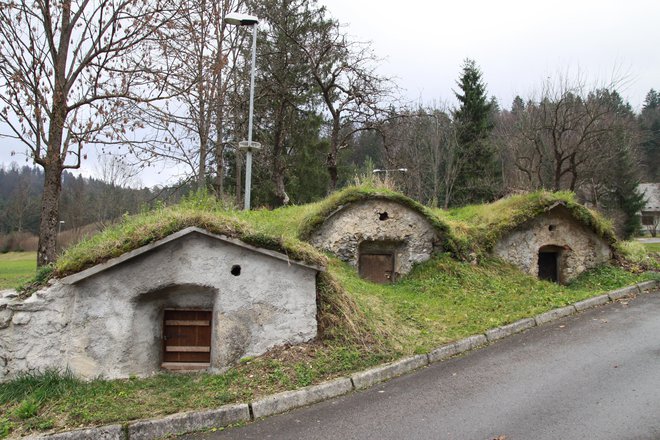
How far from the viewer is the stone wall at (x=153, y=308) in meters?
5.62

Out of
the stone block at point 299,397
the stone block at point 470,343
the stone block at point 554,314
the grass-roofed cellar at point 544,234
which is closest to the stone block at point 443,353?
the stone block at point 470,343

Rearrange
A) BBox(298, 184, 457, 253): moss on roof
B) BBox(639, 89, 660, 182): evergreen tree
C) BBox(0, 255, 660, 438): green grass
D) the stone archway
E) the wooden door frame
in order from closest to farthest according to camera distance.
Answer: BBox(0, 255, 660, 438): green grass, the wooden door frame, BBox(298, 184, 457, 253): moss on roof, the stone archway, BBox(639, 89, 660, 182): evergreen tree

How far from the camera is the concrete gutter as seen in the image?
4.72 meters

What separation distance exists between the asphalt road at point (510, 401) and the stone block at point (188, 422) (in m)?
→ 0.16

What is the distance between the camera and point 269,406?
530 cm

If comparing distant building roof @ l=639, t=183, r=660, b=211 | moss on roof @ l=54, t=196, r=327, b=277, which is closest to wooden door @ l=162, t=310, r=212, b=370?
moss on roof @ l=54, t=196, r=327, b=277

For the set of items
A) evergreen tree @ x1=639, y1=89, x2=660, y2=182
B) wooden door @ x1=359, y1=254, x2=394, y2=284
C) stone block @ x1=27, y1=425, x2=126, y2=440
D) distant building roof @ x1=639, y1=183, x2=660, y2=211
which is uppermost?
evergreen tree @ x1=639, y1=89, x2=660, y2=182

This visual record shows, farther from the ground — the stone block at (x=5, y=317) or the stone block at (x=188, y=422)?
the stone block at (x=5, y=317)

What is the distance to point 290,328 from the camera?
6.46 meters

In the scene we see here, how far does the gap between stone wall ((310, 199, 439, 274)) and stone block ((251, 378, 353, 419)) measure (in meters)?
5.67

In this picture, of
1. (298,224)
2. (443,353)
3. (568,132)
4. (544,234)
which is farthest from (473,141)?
(443,353)

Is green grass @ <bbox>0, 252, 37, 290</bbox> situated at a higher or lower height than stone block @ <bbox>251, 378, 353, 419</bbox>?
higher

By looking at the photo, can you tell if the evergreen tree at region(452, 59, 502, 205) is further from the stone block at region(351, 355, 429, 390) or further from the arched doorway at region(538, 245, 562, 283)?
the stone block at region(351, 355, 429, 390)

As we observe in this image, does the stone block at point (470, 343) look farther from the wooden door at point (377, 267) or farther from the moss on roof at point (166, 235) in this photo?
the wooden door at point (377, 267)
